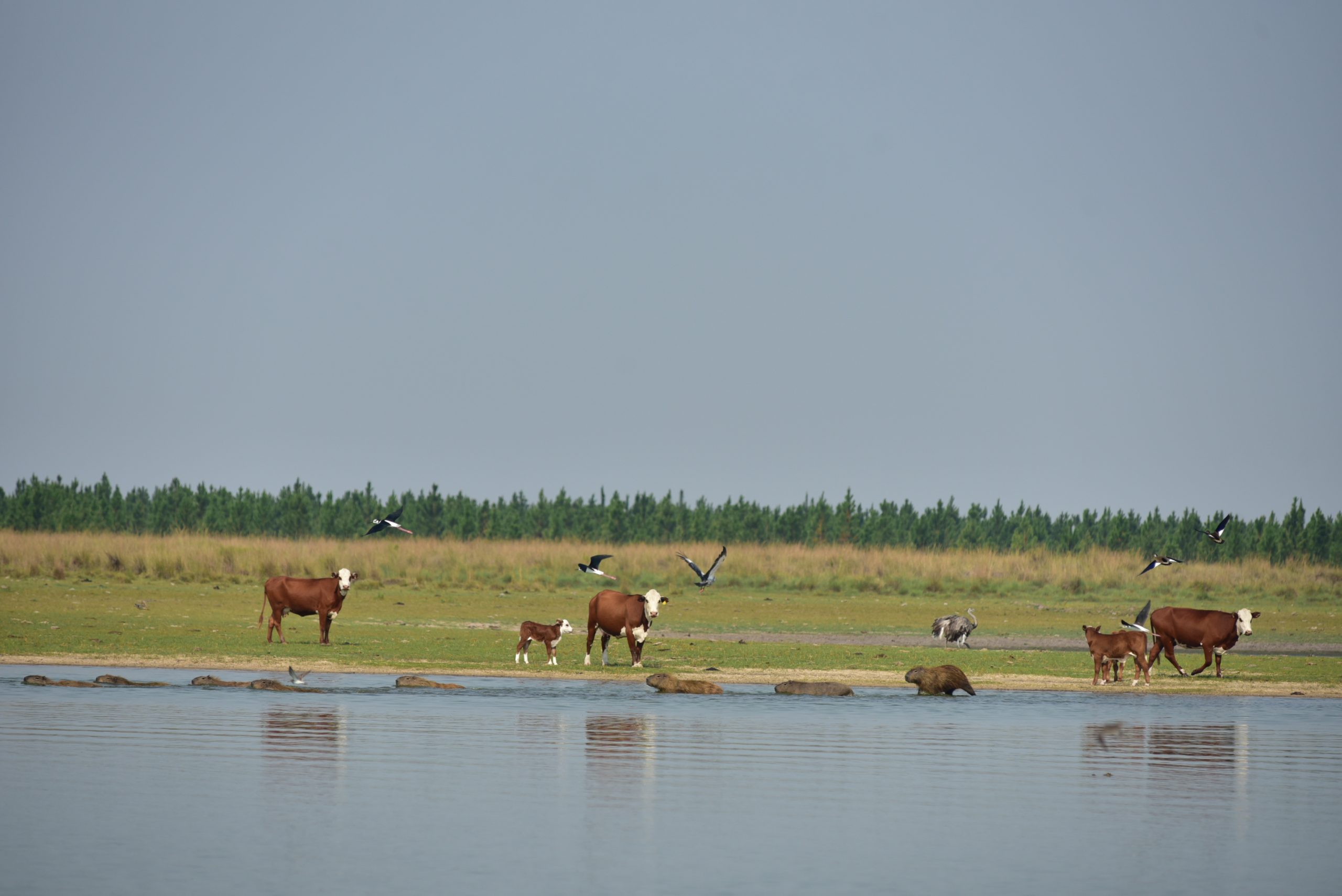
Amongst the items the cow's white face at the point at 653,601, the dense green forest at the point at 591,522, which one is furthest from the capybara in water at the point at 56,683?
the dense green forest at the point at 591,522

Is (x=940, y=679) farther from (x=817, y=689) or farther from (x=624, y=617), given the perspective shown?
(x=624, y=617)

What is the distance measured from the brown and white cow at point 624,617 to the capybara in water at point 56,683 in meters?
10.9

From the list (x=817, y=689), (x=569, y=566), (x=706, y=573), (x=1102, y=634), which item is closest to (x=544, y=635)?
(x=706, y=573)

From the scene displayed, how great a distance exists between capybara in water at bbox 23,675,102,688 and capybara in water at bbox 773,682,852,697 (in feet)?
44.4

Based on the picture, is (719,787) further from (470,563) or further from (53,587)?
(470,563)

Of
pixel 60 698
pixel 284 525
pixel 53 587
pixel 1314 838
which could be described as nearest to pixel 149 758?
pixel 60 698

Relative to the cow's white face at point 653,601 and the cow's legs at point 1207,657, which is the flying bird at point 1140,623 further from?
the cow's white face at point 653,601

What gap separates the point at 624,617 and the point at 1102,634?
11.3m

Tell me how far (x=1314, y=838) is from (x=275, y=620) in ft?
92.5

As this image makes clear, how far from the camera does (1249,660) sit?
133 ft

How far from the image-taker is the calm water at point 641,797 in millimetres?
14016

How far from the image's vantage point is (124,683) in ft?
94.1

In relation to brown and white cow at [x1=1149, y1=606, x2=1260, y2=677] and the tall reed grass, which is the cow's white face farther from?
the tall reed grass

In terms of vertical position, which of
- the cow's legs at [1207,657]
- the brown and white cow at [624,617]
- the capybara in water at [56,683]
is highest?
the brown and white cow at [624,617]
